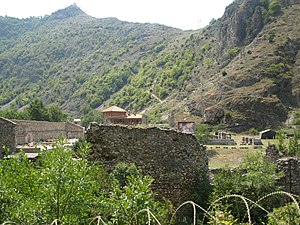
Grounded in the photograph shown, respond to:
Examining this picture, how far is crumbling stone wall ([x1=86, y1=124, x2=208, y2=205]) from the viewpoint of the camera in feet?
35.0

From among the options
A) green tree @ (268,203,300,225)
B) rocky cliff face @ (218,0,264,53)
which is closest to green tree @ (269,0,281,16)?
rocky cliff face @ (218,0,264,53)

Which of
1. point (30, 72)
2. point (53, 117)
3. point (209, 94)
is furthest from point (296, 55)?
point (30, 72)

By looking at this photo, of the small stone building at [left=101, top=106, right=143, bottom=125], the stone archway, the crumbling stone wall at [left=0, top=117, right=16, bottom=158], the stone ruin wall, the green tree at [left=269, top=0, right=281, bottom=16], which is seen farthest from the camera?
the green tree at [left=269, top=0, right=281, bottom=16]

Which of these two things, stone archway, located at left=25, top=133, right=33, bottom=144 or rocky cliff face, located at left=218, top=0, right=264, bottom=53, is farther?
rocky cliff face, located at left=218, top=0, right=264, bottom=53

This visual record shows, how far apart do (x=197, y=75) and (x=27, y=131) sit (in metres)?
68.5

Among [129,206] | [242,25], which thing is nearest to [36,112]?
[242,25]

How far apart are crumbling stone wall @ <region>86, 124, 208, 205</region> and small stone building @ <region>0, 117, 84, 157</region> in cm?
1502

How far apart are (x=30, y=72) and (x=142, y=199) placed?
612ft

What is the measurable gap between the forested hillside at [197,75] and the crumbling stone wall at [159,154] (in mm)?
57163

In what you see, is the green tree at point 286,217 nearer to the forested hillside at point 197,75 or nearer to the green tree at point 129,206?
the green tree at point 129,206

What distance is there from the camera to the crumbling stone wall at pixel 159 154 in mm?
10680

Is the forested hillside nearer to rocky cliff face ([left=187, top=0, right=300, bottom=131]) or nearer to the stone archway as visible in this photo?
rocky cliff face ([left=187, top=0, right=300, bottom=131])

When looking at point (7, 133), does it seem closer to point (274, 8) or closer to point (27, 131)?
point (27, 131)

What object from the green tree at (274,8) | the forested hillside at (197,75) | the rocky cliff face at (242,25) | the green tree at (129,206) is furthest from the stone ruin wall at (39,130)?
the green tree at (274,8)
